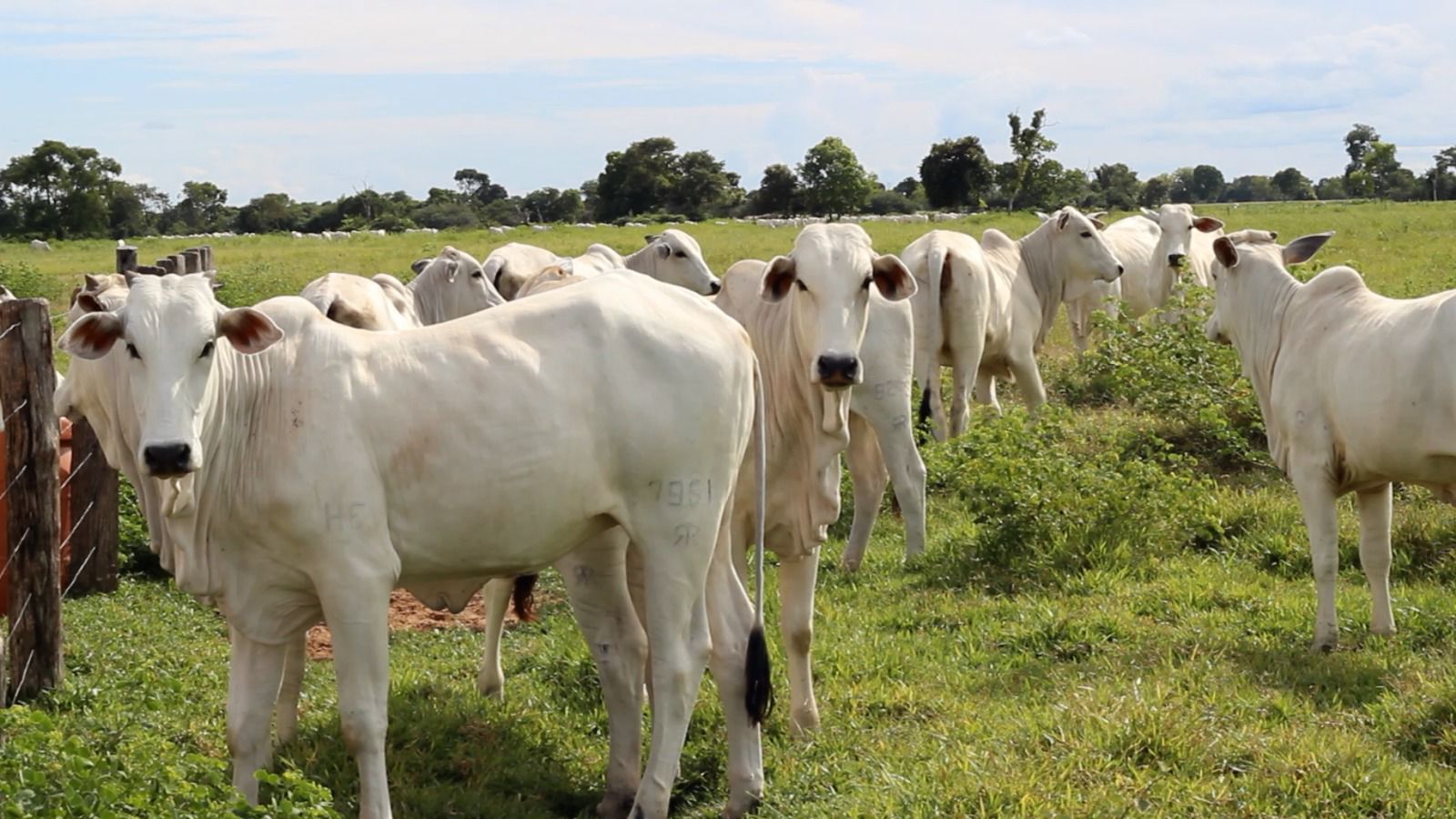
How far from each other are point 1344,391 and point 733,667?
3.08m

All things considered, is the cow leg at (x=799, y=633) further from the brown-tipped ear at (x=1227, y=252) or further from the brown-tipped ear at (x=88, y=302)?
the brown-tipped ear at (x=1227, y=252)

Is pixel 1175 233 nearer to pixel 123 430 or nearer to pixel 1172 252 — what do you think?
pixel 1172 252

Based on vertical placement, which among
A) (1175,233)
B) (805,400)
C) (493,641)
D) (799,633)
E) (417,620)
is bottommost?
(417,620)

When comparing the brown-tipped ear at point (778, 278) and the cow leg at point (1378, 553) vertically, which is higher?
the brown-tipped ear at point (778, 278)

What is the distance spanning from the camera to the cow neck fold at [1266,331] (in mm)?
7332

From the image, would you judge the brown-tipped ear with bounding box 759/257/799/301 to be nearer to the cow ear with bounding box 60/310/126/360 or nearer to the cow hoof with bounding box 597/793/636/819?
the cow hoof with bounding box 597/793/636/819

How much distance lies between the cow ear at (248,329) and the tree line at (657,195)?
52.5 metres

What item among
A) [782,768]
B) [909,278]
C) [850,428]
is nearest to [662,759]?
[782,768]

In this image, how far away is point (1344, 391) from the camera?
6684 millimetres

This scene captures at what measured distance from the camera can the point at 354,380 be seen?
4.75 m

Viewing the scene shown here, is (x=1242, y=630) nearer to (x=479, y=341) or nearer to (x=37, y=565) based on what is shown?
(x=479, y=341)

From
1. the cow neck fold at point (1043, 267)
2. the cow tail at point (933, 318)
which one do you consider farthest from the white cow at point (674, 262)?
the cow neck fold at point (1043, 267)

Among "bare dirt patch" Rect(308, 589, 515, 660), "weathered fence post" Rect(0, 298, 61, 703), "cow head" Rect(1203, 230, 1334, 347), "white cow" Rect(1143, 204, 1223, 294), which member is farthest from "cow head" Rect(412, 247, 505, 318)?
"white cow" Rect(1143, 204, 1223, 294)

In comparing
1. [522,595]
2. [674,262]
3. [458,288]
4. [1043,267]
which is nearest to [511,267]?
[674,262]
